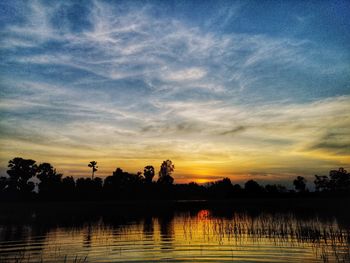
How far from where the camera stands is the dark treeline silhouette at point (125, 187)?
98500 mm

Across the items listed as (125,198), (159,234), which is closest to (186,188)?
(125,198)

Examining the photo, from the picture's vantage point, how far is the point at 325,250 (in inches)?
864

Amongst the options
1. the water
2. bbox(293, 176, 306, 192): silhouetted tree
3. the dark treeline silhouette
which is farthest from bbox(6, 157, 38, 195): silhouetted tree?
bbox(293, 176, 306, 192): silhouetted tree

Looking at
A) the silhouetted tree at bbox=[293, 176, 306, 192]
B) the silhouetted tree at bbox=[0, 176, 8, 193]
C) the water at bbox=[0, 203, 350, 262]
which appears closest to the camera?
the water at bbox=[0, 203, 350, 262]

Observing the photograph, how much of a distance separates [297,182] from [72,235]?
170 meters

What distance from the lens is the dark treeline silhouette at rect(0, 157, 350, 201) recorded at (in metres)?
98.5

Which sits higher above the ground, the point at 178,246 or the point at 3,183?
the point at 3,183

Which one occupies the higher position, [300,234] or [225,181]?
[225,181]

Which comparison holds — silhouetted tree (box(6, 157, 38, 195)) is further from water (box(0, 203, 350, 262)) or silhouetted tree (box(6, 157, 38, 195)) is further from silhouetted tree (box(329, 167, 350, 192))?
silhouetted tree (box(329, 167, 350, 192))

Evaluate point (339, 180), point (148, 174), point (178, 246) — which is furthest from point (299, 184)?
point (178, 246)

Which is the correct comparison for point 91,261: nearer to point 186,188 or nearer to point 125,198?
point 125,198

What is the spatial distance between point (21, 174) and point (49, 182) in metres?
9.88

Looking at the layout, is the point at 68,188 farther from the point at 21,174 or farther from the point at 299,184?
the point at 299,184

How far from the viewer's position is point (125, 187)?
124 meters
